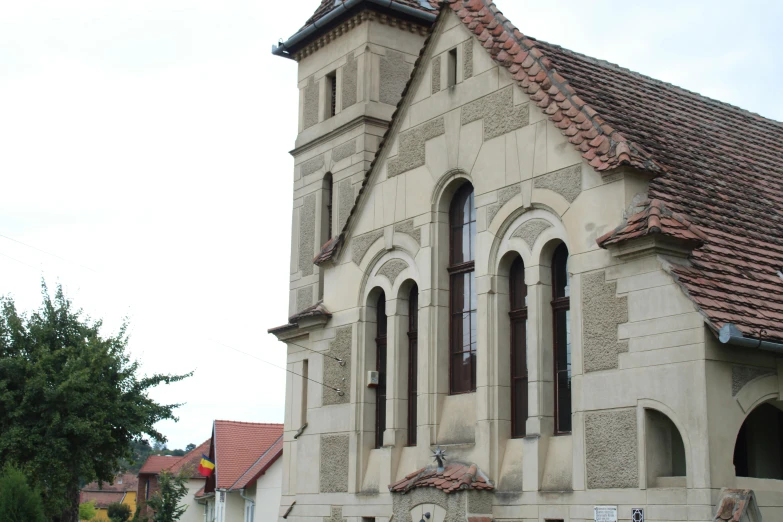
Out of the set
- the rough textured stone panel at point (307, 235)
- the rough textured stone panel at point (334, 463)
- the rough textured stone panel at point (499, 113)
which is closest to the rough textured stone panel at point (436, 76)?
the rough textured stone panel at point (499, 113)

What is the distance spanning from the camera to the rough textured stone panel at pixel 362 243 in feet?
62.6

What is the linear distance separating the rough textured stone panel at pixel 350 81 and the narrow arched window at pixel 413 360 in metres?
8.04

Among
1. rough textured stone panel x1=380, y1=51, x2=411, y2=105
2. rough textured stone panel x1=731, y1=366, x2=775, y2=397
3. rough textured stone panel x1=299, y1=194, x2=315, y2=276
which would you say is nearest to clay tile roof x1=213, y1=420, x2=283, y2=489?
rough textured stone panel x1=299, y1=194, x2=315, y2=276

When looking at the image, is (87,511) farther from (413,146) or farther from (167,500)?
(413,146)

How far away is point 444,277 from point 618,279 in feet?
13.6

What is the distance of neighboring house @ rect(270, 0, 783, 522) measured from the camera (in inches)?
515

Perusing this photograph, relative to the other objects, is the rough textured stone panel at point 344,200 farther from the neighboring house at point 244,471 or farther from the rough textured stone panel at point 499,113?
the neighboring house at point 244,471

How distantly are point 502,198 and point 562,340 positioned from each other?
2.48 metres

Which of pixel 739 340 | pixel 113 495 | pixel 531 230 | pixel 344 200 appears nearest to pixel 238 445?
pixel 344 200

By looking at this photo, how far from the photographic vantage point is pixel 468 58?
17.5 meters

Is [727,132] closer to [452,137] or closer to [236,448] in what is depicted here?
[452,137]

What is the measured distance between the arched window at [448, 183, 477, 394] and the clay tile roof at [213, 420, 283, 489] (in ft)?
119

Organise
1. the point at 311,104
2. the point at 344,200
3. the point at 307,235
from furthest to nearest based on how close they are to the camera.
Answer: the point at 311,104
the point at 307,235
the point at 344,200

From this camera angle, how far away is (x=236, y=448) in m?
53.7
